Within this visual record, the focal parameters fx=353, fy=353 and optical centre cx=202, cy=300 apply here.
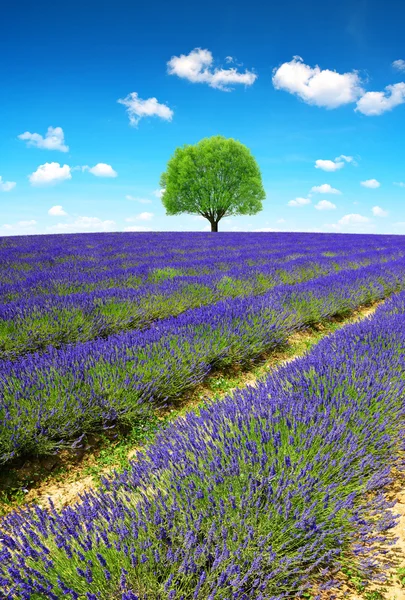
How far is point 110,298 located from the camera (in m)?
5.14

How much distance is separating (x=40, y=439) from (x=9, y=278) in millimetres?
5326

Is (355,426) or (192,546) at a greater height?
(355,426)

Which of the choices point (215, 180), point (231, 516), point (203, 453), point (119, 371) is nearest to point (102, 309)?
point (119, 371)

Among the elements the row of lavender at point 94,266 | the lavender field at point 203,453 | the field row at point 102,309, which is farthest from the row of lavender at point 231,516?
the row of lavender at point 94,266

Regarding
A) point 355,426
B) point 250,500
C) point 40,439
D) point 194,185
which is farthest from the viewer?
point 194,185

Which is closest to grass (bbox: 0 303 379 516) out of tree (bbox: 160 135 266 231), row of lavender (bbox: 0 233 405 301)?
row of lavender (bbox: 0 233 405 301)

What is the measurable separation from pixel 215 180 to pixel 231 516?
92.6 feet

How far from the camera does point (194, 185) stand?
27.8 m

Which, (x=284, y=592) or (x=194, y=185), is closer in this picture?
(x=284, y=592)

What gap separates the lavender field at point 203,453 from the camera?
4.02ft

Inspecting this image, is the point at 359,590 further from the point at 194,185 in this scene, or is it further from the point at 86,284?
the point at 194,185

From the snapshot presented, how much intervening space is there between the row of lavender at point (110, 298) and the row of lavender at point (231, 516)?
2.63 metres

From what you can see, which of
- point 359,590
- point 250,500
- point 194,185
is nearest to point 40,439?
point 250,500

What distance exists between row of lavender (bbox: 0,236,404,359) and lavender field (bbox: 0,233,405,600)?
0.03m
